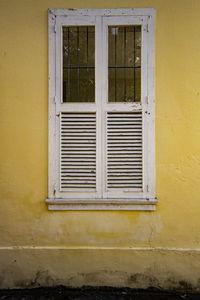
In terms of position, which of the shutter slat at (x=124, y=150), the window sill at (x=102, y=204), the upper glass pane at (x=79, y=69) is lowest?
the window sill at (x=102, y=204)

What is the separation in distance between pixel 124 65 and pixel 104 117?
29.4 inches

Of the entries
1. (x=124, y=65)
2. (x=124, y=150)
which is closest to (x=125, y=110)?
(x=124, y=150)

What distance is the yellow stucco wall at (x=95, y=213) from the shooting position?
3.03 metres

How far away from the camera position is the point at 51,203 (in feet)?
10.0

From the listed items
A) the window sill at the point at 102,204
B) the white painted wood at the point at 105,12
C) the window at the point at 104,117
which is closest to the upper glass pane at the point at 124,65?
the window at the point at 104,117

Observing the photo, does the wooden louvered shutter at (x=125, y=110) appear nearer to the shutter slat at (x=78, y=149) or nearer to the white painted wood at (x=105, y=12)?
the white painted wood at (x=105, y=12)

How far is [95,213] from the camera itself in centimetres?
308

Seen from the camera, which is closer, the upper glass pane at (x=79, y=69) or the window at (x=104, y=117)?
the window at (x=104, y=117)

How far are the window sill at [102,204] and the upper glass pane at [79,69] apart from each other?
51.6 inches

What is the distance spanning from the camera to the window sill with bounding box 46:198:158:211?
304 centimetres

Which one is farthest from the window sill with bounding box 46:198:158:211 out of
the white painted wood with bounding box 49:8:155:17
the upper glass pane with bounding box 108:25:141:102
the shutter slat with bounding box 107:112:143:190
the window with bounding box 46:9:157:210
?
the white painted wood with bounding box 49:8:155:17

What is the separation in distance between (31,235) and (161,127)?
217cm

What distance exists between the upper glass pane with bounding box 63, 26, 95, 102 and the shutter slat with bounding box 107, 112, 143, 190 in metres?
0.46

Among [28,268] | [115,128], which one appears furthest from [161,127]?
[28,268]
